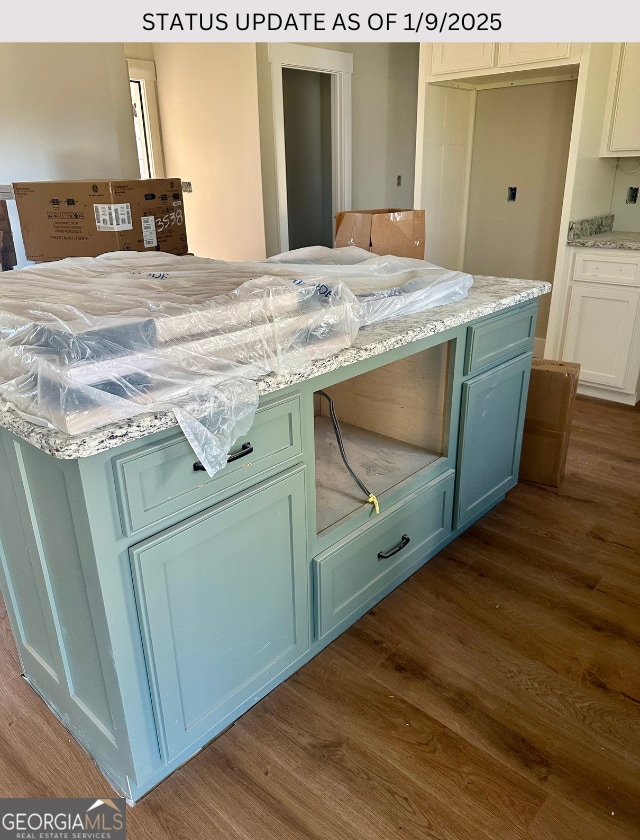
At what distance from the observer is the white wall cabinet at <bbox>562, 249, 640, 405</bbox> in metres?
3.41

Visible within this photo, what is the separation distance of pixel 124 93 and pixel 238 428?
135 inches

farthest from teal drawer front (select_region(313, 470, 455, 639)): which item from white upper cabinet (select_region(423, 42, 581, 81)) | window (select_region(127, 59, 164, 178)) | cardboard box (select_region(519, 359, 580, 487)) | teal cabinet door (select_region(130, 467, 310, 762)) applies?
window (select_region(127, 59, 164, 178))

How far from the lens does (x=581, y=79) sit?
3.19m

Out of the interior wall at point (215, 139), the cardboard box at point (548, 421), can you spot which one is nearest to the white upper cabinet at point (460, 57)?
the interior wall at point (215, 139)

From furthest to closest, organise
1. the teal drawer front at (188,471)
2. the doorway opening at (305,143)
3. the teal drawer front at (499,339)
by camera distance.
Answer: the doorway opening at (305,143) < the teal drawer front at (499,339) < the teal drawer front at (188,471)

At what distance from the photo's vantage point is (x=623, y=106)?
3371 mm

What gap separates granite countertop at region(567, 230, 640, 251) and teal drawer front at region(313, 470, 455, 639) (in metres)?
2.09

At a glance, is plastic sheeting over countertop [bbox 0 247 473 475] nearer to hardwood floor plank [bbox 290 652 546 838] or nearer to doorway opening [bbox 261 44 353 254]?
hardwood floor plank [bbox 290 652 546 838]

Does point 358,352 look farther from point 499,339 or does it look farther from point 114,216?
point 114,216

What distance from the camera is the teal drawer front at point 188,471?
1096mm

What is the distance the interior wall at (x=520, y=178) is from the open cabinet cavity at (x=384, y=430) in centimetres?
257

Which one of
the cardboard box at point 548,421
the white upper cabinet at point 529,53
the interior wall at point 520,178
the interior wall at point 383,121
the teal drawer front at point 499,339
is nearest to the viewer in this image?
the teal drawer front at point 499,339

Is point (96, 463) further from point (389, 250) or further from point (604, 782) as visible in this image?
point (389, 250)

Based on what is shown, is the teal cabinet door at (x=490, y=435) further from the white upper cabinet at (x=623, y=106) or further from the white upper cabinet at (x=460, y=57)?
the white upper cabinet at (x=460, y=57)
